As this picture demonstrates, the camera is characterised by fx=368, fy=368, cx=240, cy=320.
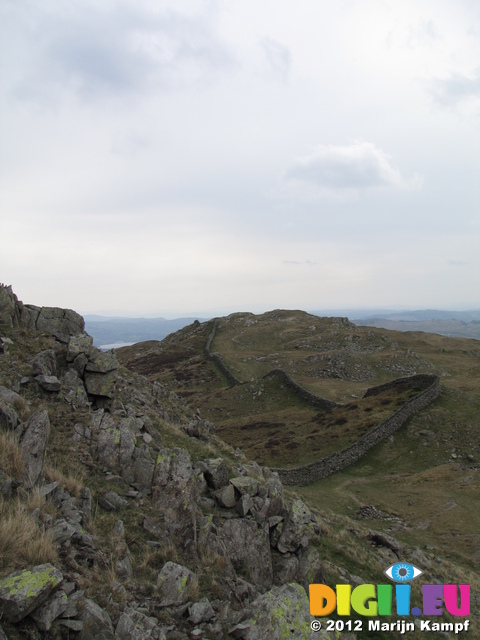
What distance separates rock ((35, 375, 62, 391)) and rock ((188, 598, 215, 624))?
30.4 ft

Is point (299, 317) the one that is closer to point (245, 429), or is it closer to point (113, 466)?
point (245, 429)

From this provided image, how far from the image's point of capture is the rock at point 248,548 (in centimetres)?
1127

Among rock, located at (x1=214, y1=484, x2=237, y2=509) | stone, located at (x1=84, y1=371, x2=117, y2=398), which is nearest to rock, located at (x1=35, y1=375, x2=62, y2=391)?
stone, located at (x1=84, y1=371, x2=117, y2=398)

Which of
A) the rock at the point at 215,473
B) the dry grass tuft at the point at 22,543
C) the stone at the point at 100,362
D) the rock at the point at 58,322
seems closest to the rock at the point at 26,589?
the dry grass tuft at the point at 22,543

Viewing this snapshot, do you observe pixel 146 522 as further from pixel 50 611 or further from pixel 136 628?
pixel 50 611

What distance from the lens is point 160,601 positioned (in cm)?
798

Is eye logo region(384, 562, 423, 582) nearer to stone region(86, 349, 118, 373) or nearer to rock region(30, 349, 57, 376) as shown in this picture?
stone region(86, 349, 118, 373)

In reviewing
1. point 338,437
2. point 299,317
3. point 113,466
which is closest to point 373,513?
point 338,437

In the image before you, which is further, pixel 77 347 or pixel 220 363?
pixel 220 363

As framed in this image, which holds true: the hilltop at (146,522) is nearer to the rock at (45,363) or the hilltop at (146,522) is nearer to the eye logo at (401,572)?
the rock at (45,363)

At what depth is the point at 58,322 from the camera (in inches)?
795

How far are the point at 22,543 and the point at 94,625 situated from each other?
1.96 m

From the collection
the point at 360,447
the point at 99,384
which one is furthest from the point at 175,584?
the point at 360,447

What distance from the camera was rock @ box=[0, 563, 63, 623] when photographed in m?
5.65
